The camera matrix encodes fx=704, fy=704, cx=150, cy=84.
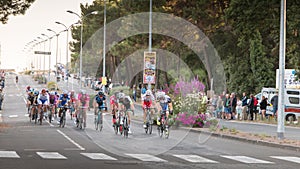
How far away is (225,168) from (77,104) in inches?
631

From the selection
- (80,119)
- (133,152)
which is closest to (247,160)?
(133,152)

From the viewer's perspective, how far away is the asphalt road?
1666 centimetres

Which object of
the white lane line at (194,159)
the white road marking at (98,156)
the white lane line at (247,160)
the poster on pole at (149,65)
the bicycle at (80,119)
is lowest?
the white lane line at (247,160)

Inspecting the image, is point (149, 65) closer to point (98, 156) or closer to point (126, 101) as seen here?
point (126, 101)

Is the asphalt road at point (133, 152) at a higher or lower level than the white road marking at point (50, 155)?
lower

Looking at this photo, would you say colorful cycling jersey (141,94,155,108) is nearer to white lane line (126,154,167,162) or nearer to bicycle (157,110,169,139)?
bicycle (157,110,169,139)

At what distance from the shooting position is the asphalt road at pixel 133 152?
16656mm

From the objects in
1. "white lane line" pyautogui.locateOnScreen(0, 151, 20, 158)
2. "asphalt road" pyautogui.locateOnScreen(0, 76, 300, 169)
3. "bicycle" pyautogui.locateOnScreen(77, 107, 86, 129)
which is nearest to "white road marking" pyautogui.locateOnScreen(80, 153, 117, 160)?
"asphalt road" pyautogui.locateOnScreen(0, 76, 300, 169)

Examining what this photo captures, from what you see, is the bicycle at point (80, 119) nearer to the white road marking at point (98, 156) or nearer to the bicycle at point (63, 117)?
the bicycle at point (63, 117)

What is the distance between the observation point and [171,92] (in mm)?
35062

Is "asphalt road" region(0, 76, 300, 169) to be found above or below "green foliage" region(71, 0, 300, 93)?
below

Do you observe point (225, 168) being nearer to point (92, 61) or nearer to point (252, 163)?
point (252, 163)

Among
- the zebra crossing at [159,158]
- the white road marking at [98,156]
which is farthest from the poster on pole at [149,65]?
the white road marking at [98,156]

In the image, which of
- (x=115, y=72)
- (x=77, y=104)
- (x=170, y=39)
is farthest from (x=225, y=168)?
(x=115, y=72)
